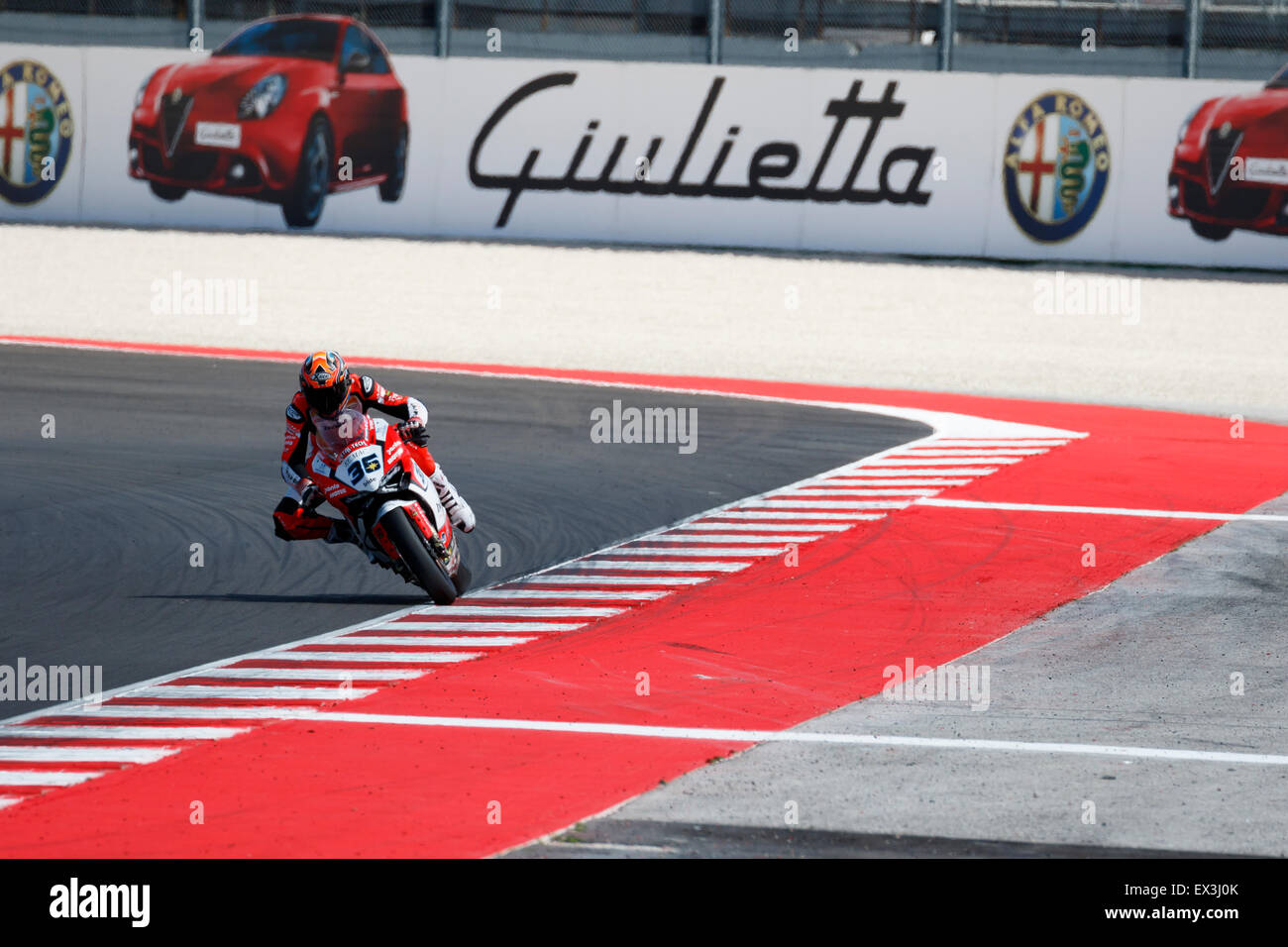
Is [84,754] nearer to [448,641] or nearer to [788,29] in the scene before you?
[448,641]

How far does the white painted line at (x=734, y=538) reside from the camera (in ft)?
39.2

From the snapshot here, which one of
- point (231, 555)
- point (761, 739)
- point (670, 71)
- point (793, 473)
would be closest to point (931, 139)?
point (670, 71)

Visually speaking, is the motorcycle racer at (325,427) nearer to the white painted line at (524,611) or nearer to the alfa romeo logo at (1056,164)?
the white painted line at (524,611)

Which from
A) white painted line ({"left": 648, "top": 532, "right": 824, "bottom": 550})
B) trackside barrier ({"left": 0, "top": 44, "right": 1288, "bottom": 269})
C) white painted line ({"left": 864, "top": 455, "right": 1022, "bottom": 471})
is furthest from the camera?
trackside barrier ({"left": 0, "top": 44, "right": 1288, "bottom": 269})

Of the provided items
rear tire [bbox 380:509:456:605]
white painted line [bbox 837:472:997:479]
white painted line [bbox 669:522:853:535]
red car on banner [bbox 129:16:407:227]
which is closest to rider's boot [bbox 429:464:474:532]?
rear tire [bbox 380:509:456:605]

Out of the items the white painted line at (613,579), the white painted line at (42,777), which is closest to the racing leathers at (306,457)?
the white painted line at (613,579)

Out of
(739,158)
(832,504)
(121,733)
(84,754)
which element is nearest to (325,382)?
(121,733)

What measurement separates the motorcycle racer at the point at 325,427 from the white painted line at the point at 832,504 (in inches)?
123

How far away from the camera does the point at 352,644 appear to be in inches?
372

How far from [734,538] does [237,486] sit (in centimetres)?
364

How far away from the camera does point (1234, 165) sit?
84.4 ft

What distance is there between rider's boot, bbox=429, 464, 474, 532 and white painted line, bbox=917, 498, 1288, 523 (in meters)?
3.94

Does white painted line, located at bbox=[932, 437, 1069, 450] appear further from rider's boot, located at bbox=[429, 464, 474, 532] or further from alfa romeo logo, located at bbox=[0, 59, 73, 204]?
alfa romeo logo, located at bbox=[0, 59, 73, 204]

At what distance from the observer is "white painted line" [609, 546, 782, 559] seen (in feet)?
38.0
